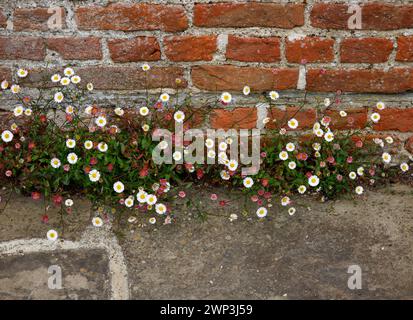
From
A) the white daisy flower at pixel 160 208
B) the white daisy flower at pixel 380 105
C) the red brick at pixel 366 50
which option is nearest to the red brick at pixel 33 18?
the white daisy flower at pixel 160 208

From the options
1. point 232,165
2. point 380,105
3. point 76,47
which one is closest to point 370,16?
point 380,105

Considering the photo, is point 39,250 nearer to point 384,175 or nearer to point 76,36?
point 76,36

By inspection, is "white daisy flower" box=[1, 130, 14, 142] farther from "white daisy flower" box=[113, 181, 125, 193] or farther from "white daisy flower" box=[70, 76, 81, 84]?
"white daisy flower" box=[113, 181, 125, 193]

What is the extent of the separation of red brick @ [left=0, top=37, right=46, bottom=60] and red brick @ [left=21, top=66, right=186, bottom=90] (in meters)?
0.07

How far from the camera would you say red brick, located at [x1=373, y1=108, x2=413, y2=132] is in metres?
2.45

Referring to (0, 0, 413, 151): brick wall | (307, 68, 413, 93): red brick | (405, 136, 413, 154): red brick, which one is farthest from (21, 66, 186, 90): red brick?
(405, 136, 413, 154): red brick

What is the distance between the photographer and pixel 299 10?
2.26 m

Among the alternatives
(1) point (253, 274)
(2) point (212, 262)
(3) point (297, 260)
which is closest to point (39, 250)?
(2) point (212, 262)

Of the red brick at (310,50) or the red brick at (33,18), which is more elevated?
the red brick at (33,18)

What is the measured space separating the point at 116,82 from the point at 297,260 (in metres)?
1.11

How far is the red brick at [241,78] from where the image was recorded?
237cm

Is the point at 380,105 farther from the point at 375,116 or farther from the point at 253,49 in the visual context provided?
the point at 253,49

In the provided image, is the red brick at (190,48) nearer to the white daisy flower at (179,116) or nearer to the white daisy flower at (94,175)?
the white daisy flower at (179,116)

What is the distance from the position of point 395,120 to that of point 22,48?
170 cm
